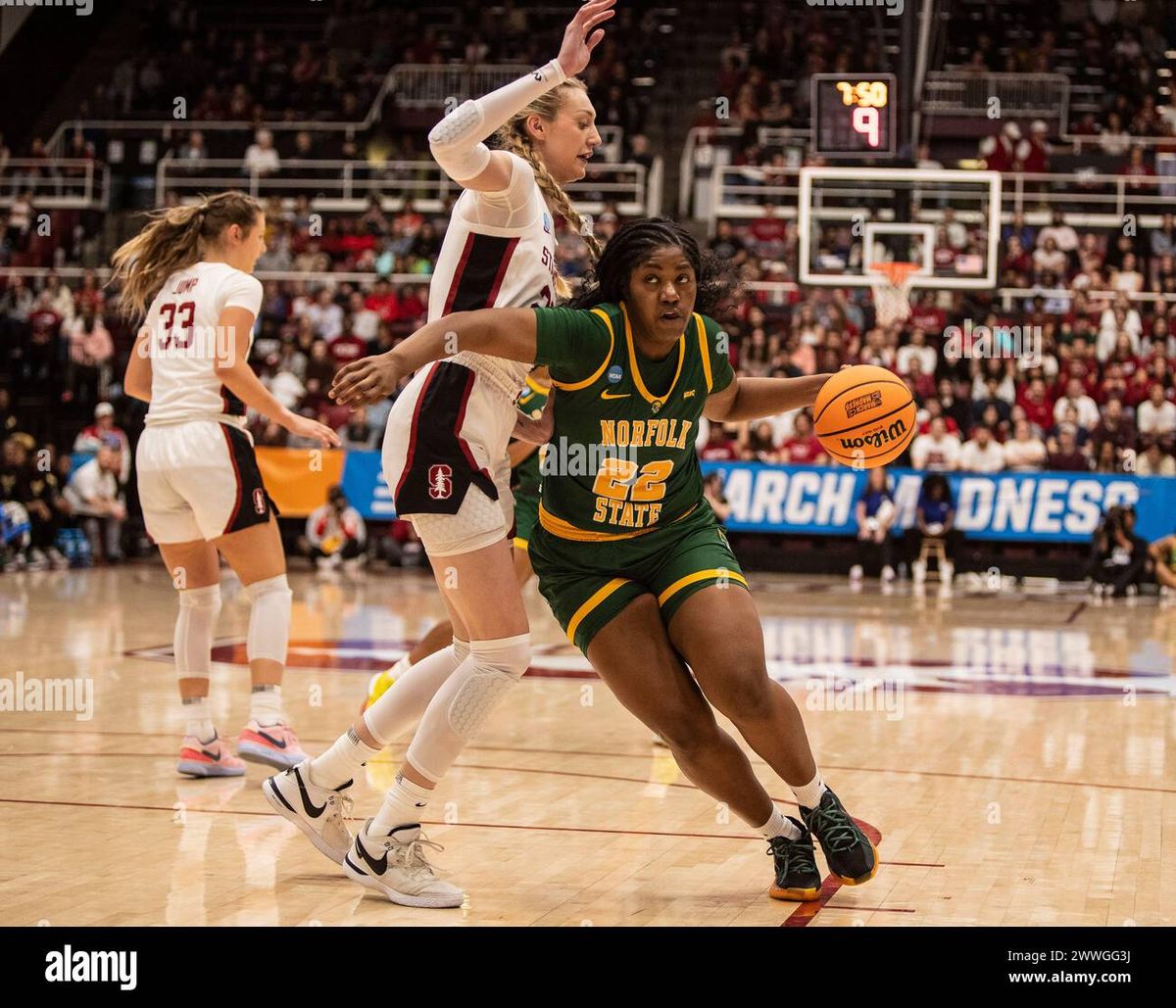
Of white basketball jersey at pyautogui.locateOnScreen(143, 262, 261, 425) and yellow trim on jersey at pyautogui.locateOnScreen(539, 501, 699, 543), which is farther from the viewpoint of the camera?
white basketball jersey at pyautogui.locateOnScreen(143, 262, 261, 425)

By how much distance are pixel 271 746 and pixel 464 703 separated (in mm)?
2031

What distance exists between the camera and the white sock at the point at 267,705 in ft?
20.5

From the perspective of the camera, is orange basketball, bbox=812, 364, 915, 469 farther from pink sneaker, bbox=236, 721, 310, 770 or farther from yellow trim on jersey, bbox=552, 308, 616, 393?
pink sneaker, bbox=236, 721, 310, 770

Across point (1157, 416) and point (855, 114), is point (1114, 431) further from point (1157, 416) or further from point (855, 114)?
point (855, 114)

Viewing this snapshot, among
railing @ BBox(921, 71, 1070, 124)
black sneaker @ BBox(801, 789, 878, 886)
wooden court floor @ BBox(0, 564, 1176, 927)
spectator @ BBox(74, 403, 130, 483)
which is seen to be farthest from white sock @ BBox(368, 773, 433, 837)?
railing @ BBox(921, 71, 1070, 124)

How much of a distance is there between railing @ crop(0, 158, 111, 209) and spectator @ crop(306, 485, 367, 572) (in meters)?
7.94

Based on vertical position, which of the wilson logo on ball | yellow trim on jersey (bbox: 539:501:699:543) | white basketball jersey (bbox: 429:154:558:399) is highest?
white basketball jersey (bbox: 429:154:558:399)

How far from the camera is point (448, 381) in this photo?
4.44m

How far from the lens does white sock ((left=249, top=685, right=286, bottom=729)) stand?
626 cm

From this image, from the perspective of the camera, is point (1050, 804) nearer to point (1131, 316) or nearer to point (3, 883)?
point (3, 883)

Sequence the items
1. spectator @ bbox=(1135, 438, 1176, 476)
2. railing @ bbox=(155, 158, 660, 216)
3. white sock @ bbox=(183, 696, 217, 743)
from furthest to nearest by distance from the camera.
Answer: railing @ bbox=(155, 158, 660, 216) < spectator @ bbox=(1135, 438, 1176, 476) < white sock @ bbox=(183, 696, 217, 743)

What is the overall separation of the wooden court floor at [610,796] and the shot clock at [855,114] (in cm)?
672

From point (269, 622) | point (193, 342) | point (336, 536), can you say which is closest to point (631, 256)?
point (193, 342)

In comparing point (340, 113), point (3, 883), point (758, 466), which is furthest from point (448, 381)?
point (340, 113)
